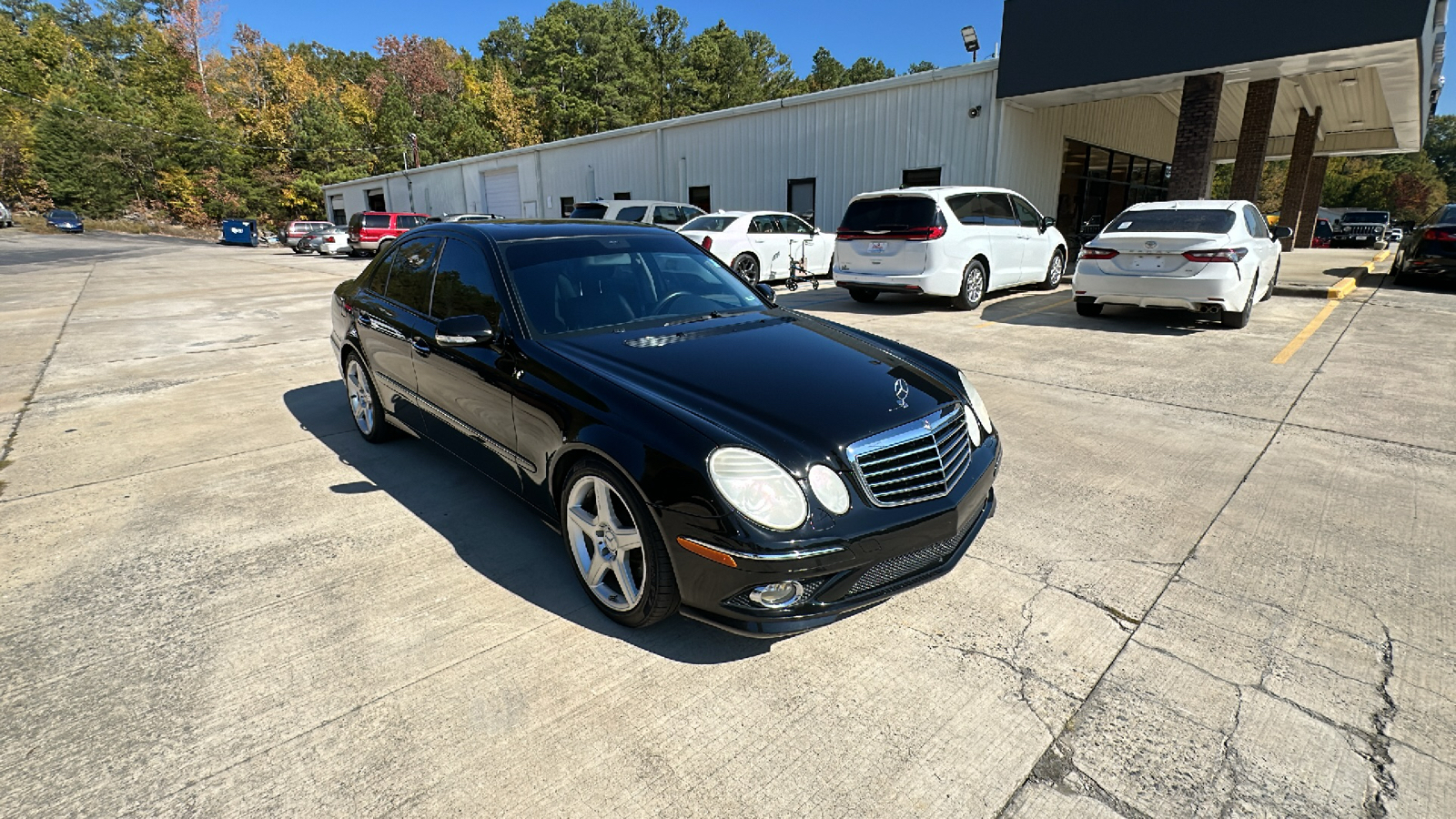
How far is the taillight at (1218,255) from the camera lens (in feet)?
25.1

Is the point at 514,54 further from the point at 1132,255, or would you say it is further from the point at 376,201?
the point at 1132,255

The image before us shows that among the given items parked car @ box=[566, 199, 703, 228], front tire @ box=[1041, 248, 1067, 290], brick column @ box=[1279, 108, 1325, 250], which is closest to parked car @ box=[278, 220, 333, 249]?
parked car @ box=[566, 199, 703, 228]

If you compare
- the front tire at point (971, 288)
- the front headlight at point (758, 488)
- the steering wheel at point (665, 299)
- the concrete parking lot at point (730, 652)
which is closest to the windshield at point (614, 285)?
the steering wheel at point (665, 299)

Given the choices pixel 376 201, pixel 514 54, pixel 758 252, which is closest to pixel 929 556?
pixel 758 252

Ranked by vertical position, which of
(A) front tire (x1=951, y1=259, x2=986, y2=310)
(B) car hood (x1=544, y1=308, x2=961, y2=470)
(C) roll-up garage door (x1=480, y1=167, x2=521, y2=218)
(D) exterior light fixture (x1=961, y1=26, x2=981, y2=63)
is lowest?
(A) front tire (x1=951, y1=259, x2=986, y2=310)

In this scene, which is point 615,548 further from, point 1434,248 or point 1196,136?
point 1434,248

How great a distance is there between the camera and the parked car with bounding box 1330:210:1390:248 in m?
29.5

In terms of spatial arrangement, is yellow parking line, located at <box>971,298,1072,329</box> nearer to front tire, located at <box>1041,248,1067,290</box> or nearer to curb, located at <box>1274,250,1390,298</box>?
front tire, located at <box>1041,248,1067,290</box>

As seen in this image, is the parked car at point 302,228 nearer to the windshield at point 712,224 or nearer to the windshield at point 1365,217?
the windshield at point 712,224

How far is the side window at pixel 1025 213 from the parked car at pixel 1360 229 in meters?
28.8

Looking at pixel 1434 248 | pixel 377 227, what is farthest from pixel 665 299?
pixel 377 227

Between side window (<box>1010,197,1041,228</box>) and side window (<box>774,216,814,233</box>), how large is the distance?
14.6 ft

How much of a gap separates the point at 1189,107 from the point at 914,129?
5204mm

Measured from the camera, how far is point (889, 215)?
31.7ft
